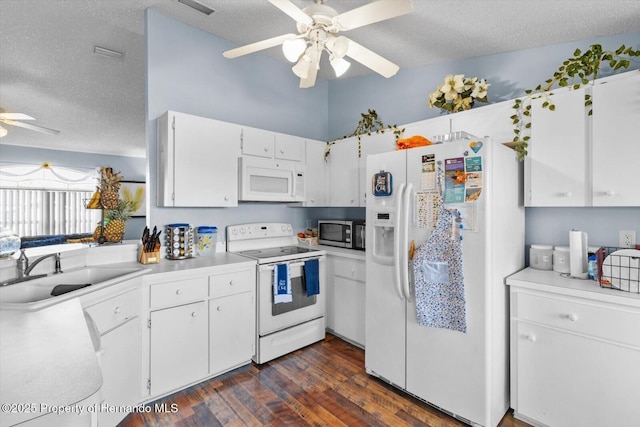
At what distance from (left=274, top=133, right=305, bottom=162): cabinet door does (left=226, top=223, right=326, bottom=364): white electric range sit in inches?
30.8

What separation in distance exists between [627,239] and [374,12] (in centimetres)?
218

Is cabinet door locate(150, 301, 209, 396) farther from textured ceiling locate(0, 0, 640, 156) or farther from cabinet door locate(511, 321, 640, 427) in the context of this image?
textured ceiling locate(0, 0, 640, 156)

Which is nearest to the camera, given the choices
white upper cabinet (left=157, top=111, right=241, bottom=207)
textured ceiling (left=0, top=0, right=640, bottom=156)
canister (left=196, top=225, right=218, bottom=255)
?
textured ceiling (left=0, top=0, right=640, bottom=156)

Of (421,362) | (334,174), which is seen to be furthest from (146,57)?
(421,362)

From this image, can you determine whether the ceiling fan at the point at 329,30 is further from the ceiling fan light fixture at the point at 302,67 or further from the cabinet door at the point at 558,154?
the cabinet door at the point at 558,154

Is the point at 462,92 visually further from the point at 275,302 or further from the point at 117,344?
the point at 117,344

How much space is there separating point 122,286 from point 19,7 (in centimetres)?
229

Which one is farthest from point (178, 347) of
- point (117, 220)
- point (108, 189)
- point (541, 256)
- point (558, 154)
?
point (558, 154)

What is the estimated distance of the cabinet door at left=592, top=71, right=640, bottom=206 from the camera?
174 centimetres

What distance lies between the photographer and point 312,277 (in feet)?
9.40

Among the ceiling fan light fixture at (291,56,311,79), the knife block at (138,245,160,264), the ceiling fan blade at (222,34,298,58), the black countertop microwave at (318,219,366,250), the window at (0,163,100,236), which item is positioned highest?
the ceiling fan blade at (222,34,298,58)

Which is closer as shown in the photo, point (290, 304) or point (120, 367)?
point (120, 367)

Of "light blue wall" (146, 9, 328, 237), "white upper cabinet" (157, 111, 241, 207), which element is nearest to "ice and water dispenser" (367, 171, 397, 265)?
"white upper cabinet" (157, 111, 241, 207)

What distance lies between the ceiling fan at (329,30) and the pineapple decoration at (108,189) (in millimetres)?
1471
